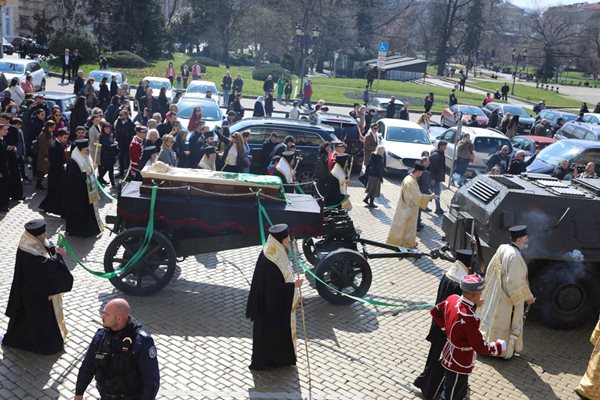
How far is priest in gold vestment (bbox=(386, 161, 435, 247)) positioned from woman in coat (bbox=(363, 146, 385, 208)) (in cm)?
287

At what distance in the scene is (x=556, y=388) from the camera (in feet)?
26.9

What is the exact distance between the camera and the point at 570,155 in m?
18.4

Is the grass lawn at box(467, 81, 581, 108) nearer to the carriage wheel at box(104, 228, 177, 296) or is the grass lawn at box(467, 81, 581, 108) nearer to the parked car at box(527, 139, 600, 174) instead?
the parked car at box(527, 139, 600, 174)

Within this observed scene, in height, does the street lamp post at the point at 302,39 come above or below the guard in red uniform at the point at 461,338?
above

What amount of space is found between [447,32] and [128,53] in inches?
1457

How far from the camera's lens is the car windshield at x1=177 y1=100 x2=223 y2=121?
21219 millimetres

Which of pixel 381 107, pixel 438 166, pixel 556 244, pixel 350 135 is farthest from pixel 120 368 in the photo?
pixel 381 107

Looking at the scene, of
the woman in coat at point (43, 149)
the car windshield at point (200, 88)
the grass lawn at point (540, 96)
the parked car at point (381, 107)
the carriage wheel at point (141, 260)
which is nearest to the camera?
the carriage wheel at point (141, 260)

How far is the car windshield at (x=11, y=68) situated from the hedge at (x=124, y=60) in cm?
1472

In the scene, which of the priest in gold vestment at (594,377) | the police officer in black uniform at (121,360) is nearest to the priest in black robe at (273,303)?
the police officer in black uniform at (121,360)

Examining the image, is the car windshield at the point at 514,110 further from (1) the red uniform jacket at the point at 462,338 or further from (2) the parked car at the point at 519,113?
(1) the red uniform jacket at the point at 462,338

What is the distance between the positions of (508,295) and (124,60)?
39715 mm

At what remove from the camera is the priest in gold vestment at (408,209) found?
12.3 metres

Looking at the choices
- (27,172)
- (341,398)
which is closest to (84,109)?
(27,172)
